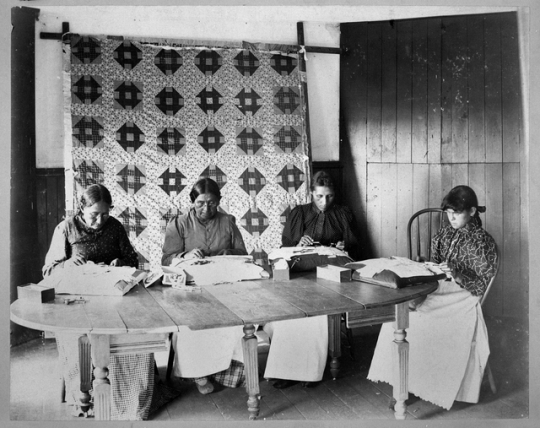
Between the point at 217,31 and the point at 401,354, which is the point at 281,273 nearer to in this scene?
the point at 401,354

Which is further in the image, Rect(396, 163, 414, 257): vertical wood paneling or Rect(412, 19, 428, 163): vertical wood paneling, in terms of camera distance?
Answer: Rect(396, 163, 414, 257): vertical wood paneling

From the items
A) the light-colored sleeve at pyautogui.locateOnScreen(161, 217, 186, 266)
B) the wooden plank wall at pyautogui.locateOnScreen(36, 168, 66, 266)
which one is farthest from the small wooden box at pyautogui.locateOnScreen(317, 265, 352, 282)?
the wooden plank wall at pyautogui.locateOnScreen(36, 168, 66, 266)

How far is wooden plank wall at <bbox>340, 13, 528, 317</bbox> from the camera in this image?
386cm

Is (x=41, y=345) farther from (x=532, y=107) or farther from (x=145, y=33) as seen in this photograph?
(x=532, y=107)

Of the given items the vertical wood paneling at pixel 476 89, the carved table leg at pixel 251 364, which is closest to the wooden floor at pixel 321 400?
the carved table leg at pixel 251 364

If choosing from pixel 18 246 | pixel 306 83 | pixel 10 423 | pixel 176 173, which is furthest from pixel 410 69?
pixel 10 423

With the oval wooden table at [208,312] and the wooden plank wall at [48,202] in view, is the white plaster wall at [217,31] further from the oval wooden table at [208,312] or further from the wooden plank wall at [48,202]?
the oval wooden table at [208,312]

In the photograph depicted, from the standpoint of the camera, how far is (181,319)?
2.40m

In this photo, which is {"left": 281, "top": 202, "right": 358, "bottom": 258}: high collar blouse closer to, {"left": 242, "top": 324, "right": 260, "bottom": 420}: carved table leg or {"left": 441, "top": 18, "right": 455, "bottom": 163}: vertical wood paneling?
{"left": 441, "top": 18, "right": 455, "bottom": 163}: vertical wood paneling

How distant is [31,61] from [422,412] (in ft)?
Answer: 13.0

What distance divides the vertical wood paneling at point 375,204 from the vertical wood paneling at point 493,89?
1.05 m

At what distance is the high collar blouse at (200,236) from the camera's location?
392 cm

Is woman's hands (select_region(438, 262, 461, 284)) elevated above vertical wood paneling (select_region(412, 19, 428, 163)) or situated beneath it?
situated beneath

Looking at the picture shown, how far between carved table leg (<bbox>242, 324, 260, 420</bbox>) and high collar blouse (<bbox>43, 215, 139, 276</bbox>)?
131 cm
